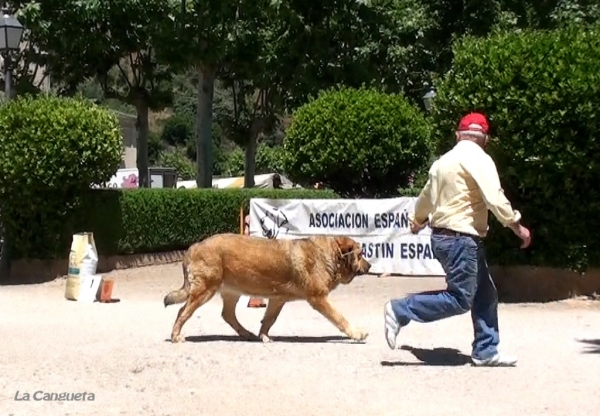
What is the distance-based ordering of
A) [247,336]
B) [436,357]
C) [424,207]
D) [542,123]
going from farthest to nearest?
[542,123], [247,336], [436,357], [424,207]

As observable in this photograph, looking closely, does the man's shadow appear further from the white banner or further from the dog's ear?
the white banner

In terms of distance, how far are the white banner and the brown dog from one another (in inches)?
274

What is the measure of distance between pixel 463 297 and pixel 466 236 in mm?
482

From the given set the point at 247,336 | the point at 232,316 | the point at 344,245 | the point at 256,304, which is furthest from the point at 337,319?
the point at 256,304

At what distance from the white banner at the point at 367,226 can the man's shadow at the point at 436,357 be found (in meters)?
7.34

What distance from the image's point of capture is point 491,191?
8.09 m

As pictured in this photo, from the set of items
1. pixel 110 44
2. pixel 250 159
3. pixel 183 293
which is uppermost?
pixel 110 44

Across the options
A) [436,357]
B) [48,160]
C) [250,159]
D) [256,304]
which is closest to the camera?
[436,357]

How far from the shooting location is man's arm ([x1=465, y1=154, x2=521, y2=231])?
8.02 m

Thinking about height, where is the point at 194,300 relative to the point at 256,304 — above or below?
above

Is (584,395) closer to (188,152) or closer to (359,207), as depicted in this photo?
(359,207)

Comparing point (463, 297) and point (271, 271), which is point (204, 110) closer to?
point (271, 271)

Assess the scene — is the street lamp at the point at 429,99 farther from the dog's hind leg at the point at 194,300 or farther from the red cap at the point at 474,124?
the red cap at the point at 474,124

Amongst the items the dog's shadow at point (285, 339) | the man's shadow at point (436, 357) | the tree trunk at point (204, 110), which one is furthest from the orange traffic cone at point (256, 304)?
the tree trunk at point (204, 110)
